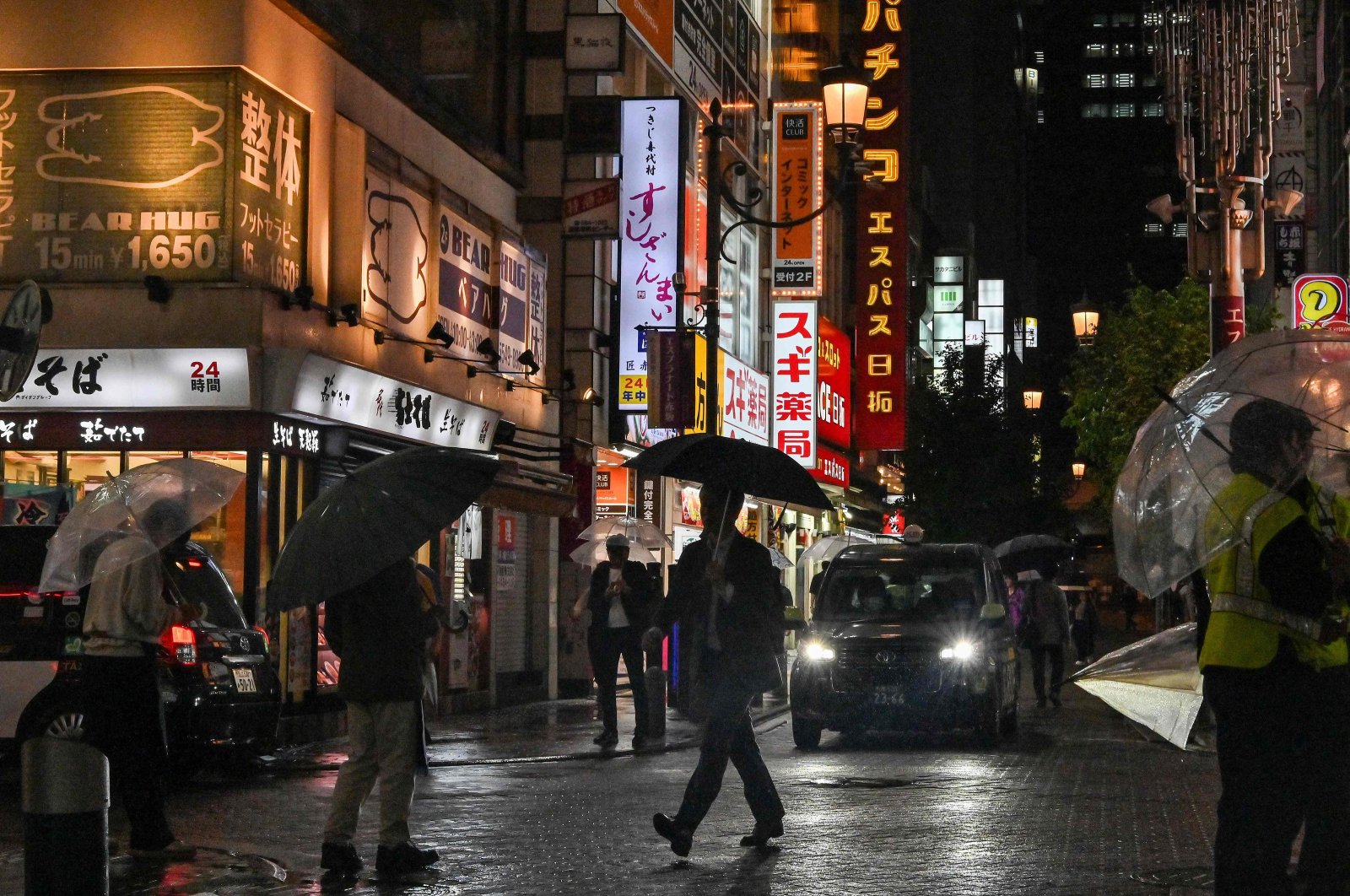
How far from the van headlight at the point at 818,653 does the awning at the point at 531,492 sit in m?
5.16

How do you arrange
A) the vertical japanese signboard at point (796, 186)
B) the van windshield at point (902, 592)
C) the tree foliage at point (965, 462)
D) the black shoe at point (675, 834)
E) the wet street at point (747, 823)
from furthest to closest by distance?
the tree foliage at point (965, 462)
the vertical japanese signboard at point (796, 186)
the van windshield at point (902, 592)
the black shoe at point (675, 834)
the wet street at point (747, 823)

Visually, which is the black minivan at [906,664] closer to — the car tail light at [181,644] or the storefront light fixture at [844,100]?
the storefront light fixture at [844,100]

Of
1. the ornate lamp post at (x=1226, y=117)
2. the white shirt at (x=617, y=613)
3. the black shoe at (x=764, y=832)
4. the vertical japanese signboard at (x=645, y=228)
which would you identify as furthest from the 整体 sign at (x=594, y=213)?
the black shoe at (x=764, y=832)

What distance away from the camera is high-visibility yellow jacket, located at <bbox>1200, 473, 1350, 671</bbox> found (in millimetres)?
6316

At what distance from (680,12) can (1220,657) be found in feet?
91.2

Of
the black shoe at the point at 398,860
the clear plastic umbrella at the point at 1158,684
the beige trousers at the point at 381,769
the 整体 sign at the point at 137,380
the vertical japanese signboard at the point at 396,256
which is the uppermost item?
the vertical japanese signboard at the point at 396,256

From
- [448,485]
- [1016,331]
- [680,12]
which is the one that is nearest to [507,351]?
[680,12]

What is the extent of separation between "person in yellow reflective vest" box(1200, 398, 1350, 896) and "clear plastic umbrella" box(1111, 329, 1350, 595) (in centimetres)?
10

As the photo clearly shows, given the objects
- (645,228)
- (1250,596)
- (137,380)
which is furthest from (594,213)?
(1250,596)

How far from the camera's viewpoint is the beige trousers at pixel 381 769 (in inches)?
383

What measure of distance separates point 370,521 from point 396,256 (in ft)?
39.9

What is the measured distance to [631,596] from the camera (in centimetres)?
1856

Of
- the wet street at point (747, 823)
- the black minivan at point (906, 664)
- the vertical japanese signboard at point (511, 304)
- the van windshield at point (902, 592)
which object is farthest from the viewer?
the vertical japanese signboard at point (511, 304)

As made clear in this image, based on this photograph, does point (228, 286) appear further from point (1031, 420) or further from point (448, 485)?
point (1031, 420)
